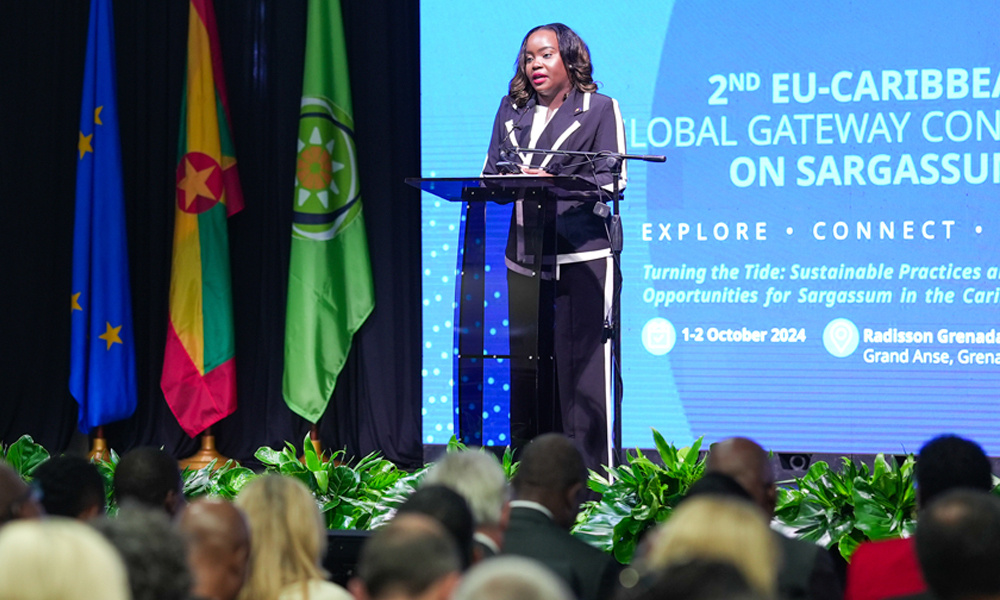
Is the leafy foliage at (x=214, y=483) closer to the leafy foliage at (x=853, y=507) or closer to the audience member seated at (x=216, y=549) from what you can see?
the leafy foliage at (x=853, y=507)

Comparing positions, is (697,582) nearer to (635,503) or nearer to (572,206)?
(635,503)

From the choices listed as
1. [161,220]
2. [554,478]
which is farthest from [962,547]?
[161,220]

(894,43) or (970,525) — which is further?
(894,43)

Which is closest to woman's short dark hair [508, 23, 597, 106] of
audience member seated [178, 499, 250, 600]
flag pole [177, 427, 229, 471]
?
flag pole [177, 427, 229, 471]

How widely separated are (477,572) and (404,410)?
6196 millimetres

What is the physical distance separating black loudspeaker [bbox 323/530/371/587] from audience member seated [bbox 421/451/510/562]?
0.95 meters

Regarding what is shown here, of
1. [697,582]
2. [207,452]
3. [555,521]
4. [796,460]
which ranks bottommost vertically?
[207,452]

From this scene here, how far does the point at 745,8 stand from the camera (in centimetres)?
678

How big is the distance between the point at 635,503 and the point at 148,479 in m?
1.85

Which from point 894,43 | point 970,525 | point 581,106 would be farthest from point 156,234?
point 970,525

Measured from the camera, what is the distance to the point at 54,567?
1.51m

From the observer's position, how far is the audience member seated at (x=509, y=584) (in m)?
1.44

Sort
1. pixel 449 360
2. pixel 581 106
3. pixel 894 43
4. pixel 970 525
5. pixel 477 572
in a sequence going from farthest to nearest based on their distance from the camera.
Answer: pixel 449 360 < pixel 894 43 < pixel 581 106 < pixel 970 525 < pixel 477 572

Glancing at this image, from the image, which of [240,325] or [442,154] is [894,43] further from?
[240,325]
